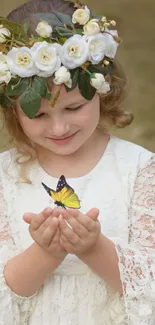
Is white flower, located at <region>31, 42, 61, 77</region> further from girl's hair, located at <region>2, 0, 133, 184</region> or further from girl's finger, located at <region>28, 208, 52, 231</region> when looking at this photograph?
girl's finger, located at <region>28, 208, 52, 231</region>

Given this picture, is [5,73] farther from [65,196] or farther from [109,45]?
[65,196]

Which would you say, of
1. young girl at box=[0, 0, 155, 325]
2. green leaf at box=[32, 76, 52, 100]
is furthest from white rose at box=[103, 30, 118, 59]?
green leaf at box=[32, 76, 52, 100]

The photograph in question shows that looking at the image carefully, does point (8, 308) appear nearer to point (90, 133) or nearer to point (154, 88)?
point (90, 133)

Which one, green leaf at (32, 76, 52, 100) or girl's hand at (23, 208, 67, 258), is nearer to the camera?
girl's hand at (23, 208, 67, 258)

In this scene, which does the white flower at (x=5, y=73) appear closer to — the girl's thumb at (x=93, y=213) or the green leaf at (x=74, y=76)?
the green leaf at (x=74, y=76)

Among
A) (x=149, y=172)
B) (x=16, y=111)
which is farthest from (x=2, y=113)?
(x=149, y=172)

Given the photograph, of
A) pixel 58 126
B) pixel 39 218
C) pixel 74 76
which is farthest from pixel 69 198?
pixel 74 76

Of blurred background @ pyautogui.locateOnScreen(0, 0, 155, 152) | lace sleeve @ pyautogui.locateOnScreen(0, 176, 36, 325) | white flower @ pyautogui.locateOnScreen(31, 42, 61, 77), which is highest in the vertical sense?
white flower @ pyautogui.locateOnScreen(31, 42, 61, 77)
